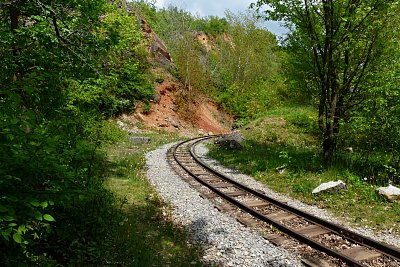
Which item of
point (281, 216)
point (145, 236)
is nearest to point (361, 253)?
point (281, 216)

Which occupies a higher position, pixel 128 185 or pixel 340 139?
pixel 340 139

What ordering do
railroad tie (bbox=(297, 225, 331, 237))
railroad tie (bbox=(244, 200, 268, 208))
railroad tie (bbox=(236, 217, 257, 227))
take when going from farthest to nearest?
railroad tie (bbox=(244, 200, 268, 208)) < railroad tie (bbox=(236, 217, 257, 227)) < railroad tie (bbox=(297, 225, 331, 237))

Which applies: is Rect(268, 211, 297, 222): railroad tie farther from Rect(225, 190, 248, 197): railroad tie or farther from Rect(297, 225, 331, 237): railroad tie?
Rect(225, 190, 248, 197): railroad tie

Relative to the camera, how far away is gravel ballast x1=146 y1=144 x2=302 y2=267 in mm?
6020

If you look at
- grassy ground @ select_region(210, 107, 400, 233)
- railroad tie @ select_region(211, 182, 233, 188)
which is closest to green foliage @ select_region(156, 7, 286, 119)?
grassy ground @ select_region(210, 107, 400, 233)

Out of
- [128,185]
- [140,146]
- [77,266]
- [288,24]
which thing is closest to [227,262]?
[77,266]

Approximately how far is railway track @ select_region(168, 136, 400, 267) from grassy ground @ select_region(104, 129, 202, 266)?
177 centimetres

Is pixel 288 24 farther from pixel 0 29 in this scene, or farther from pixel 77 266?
pixel 77 266

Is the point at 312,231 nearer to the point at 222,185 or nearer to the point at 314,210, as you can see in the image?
the point at 314,210

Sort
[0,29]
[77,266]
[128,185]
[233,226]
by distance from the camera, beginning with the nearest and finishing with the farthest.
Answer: [77,266]
[0,29]
[233,226]
[128,185]

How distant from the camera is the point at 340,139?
44.5ft

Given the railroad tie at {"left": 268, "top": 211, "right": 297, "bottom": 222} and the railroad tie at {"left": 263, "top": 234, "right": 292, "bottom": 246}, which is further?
the railroad tie at {"left": 268, "top": 211, "right": 297, "bottom": 222}

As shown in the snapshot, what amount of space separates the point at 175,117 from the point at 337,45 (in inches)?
1100

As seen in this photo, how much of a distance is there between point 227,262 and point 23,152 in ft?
13.5
